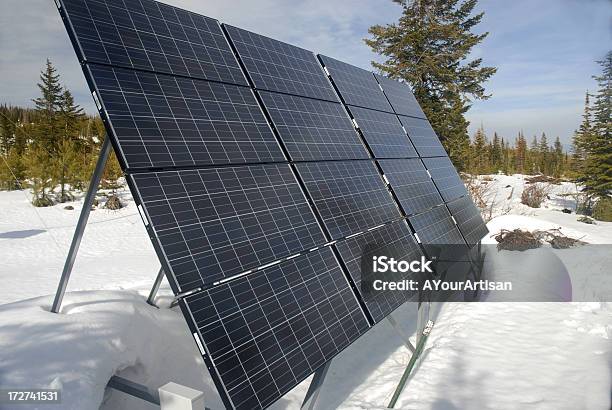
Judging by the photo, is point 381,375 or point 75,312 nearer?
point 75,312

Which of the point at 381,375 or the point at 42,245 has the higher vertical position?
the point at 42,245

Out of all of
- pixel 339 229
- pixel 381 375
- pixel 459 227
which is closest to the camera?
pixel 339 229

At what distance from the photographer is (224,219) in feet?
14.2

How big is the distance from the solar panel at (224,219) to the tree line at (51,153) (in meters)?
14.3

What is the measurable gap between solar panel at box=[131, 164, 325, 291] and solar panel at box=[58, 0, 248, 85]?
5.52ft

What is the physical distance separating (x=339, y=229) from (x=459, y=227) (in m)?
4.71

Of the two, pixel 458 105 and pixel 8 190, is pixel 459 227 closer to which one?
pixel 458 105

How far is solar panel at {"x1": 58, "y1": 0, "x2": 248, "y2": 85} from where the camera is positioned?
438cm

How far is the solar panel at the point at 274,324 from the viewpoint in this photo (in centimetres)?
340

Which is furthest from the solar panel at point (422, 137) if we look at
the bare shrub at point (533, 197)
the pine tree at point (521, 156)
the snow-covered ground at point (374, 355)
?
the pine tree at point (521, 156)

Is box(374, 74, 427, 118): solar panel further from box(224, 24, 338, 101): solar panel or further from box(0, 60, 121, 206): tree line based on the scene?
box(0, 60, 121, 206): tree line

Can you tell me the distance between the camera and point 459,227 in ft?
29.8

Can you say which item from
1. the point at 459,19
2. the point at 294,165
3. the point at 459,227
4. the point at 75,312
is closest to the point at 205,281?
the point at 294,165

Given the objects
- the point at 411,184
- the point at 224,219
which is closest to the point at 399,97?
the point at 411,184
